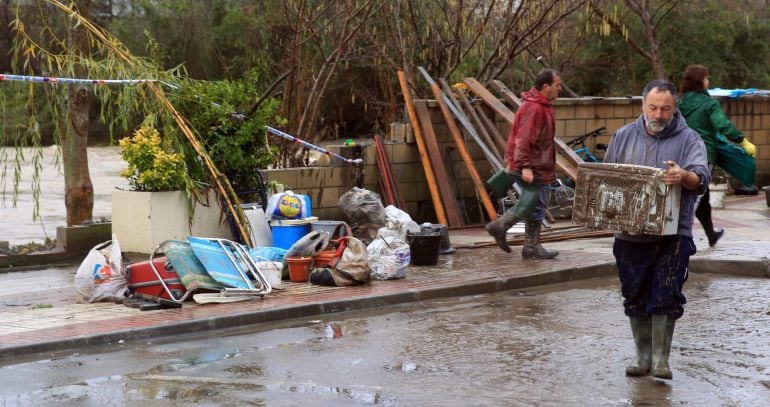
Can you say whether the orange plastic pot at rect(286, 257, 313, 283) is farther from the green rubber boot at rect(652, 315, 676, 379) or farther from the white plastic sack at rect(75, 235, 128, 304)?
the green rubber boot at rect(652, 315, 676, 379)

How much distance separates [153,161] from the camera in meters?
11.7

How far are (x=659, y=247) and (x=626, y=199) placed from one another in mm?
386

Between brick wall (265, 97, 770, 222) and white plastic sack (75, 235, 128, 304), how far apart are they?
12.6ft

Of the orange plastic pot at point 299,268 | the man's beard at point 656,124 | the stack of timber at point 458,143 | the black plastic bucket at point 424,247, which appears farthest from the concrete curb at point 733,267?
the man's beard at point 656,124

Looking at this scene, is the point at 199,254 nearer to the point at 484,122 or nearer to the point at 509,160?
the point at 509,160

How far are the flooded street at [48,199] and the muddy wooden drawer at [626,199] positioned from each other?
5.76m

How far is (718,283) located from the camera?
431 inches

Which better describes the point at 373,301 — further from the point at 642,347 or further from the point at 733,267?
the point at 733,267

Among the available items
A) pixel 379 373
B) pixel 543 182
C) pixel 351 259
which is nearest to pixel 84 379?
pixel 379 373

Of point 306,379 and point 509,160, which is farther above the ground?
point 509,160

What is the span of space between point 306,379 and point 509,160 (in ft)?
18.4

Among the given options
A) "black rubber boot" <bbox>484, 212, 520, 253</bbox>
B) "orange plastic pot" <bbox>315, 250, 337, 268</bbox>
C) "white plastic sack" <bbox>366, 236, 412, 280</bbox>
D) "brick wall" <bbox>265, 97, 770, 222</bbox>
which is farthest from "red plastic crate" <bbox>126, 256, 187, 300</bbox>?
"brick wall" <bbox>265, 97, 770, 222</bbox>

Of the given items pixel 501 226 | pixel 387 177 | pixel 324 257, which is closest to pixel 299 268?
pixel 324 257

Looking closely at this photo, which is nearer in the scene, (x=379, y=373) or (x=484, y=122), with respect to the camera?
(x=379, y=373)
